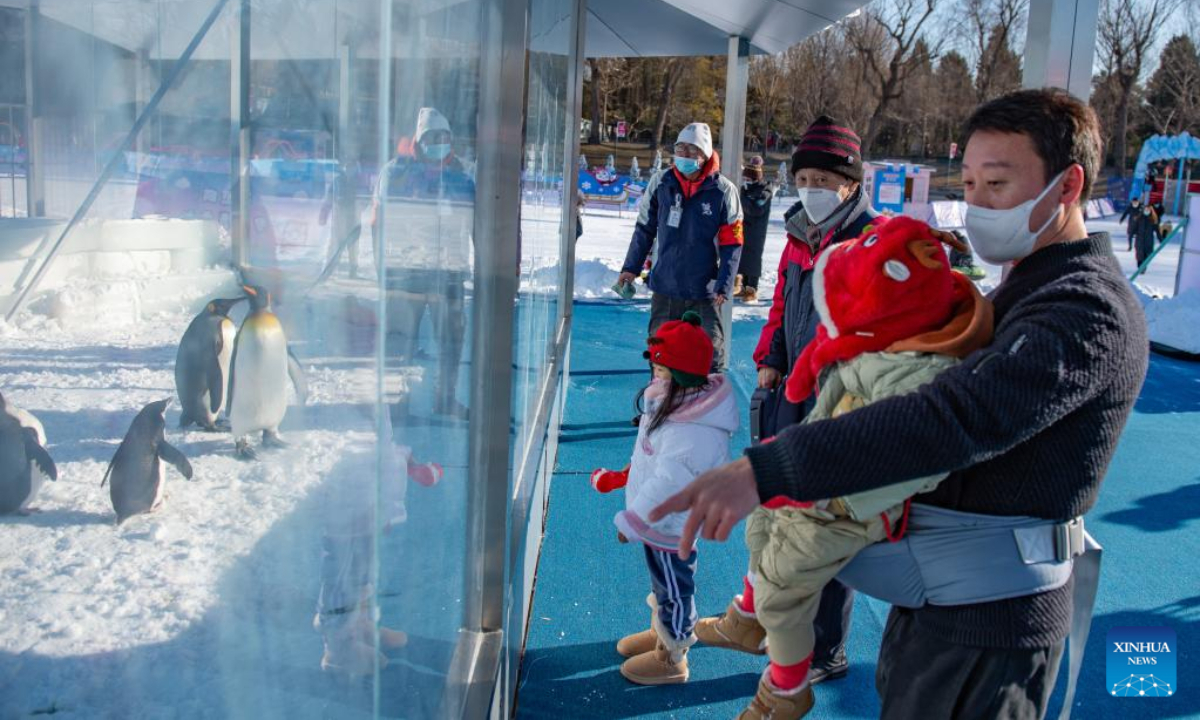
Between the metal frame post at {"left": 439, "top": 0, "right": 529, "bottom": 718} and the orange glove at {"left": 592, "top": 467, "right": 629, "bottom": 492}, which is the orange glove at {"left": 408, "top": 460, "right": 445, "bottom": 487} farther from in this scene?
the orange glove at {"left": 592, "top": 467, "right": 629, "bottom": 492}

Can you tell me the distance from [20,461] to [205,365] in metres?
0.22

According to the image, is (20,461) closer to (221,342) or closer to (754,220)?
(221,342)

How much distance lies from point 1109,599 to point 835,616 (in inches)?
55.6

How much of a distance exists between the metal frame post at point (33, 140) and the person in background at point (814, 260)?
2561mm

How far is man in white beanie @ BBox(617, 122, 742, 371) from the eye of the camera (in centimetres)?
566

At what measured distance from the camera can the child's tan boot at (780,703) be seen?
2.30m

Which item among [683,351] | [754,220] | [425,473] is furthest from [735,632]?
[754,220]

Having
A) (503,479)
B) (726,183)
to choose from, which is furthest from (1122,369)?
(726,183)

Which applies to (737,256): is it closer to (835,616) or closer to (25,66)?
(835,616)

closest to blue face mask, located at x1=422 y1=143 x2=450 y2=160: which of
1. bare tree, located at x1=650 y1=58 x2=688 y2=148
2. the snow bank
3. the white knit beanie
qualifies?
the white knit beanie

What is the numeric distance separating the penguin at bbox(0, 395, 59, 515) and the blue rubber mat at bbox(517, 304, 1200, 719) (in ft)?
8.15

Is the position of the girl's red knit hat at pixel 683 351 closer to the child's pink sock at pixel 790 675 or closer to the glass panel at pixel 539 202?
the glass panel at pixel 539 202

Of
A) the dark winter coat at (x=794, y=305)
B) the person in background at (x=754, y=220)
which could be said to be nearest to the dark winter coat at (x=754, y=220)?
the person in background at (x=754, y=220)

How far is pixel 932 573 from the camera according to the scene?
58.8 inches
